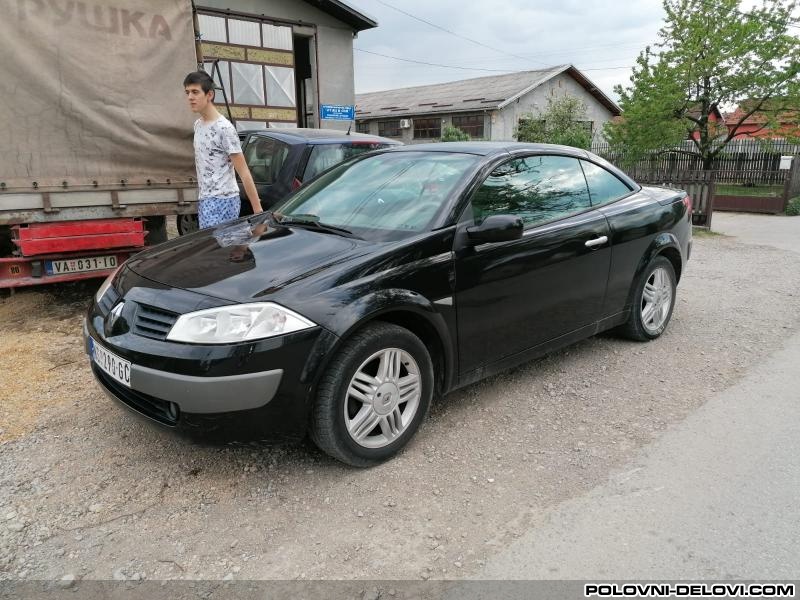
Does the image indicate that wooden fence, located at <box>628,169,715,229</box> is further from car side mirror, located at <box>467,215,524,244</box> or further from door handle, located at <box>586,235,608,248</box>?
car side mirror, located at <box>467,215,524,244</box>

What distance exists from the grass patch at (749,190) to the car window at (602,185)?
1407 centimetres

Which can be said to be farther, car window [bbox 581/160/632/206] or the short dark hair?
the short dark hair

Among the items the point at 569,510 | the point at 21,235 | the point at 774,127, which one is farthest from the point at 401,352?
the point at 774,127

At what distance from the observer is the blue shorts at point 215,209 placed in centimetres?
476

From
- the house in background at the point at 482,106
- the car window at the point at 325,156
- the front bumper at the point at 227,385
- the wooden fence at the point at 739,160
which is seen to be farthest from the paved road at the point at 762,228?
the house in background at the point at 482,106

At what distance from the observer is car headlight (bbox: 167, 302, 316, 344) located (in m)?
2.51

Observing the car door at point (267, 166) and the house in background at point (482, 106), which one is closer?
the car door at point (267, 166)

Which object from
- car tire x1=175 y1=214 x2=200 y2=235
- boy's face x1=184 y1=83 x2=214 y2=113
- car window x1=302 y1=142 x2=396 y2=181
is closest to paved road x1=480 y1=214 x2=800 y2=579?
boy's face x1=184 y1=83 x2=214 y2=113

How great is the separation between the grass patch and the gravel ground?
14.4 m

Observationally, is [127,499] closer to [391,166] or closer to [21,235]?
[391,166]

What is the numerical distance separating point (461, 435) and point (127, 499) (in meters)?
1.72

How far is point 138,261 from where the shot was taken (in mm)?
3330

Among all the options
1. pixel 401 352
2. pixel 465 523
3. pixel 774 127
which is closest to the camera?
pixel 465 523

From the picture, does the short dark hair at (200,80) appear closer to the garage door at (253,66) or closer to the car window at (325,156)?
the car window at (325,156)
